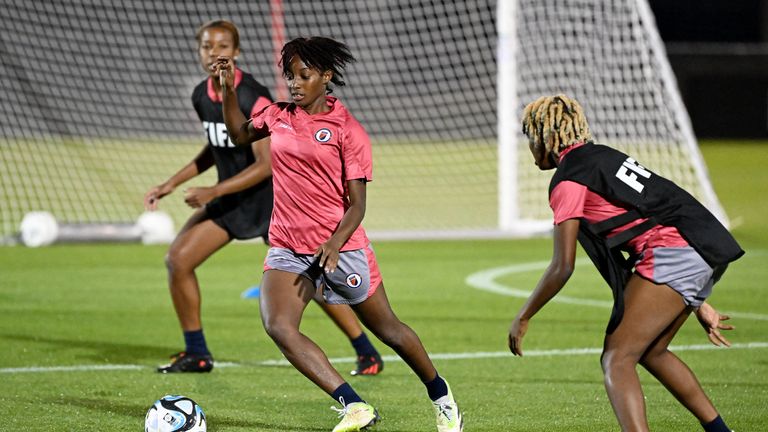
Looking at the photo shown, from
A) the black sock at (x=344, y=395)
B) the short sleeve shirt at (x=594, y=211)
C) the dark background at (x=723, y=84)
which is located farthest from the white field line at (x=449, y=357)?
the dark background at (x=723, y=84)

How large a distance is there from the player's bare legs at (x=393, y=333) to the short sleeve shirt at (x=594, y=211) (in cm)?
108

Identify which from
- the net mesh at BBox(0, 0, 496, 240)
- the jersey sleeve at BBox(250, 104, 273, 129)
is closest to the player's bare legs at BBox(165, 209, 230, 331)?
the jersey sleeve at BBox(250, 104, 273, 129)

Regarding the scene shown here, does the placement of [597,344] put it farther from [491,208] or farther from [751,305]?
[491,208]

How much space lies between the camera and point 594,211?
4863mm

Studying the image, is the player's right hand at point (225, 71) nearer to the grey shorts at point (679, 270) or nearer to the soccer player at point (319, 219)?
the soccer player at point (319, 219)

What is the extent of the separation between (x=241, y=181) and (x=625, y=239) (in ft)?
8.79

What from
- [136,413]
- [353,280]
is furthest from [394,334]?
[136,413]

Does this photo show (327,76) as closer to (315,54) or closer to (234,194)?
(315,54)

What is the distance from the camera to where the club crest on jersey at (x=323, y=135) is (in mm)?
5500

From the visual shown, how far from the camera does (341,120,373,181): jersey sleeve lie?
5.49m

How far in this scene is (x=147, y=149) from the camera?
81.4ft

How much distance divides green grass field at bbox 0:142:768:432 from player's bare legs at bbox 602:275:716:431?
1.11 metres

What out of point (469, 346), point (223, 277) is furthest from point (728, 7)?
point (469, 346)

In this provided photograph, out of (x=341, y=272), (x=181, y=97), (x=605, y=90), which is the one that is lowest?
(x=181, y=97)
